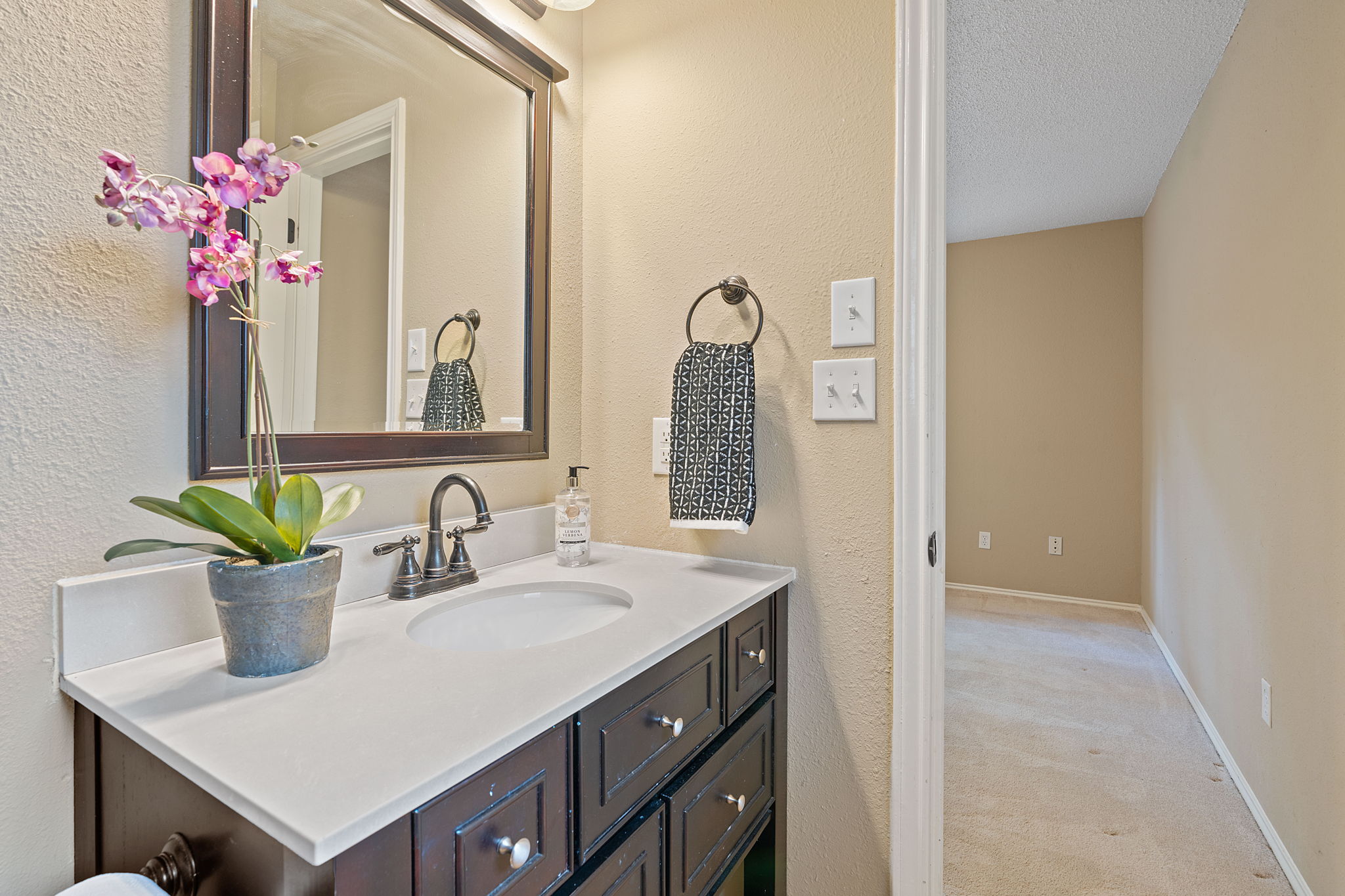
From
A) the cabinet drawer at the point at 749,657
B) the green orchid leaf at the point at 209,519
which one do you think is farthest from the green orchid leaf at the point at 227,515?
the cabinet drawer at the point at 749,657

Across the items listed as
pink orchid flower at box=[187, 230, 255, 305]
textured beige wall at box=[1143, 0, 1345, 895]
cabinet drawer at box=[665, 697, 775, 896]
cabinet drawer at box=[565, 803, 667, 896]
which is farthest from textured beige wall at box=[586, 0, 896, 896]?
textured beige wall at box=[1143, 0, 1345, 895]

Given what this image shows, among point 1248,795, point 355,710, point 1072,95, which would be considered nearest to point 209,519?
point 355,710

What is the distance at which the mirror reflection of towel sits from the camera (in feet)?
3.73

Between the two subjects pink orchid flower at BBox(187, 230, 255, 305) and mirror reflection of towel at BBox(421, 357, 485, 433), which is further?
mirror reflection of towel at BBox(421, 357, 485, 433)

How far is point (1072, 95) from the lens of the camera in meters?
2.41

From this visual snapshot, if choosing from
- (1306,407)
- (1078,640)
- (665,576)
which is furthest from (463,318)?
(1078,640)

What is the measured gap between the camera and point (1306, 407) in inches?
58.1

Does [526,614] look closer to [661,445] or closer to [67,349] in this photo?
[661,445]

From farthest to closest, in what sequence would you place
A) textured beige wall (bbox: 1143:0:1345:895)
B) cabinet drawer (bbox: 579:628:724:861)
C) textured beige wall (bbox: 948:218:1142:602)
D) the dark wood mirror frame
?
textured beige wall (bbox: 948:218:1142:602) < textured beige wall (bbox: 1143:0:1345:895) < the dark wood mirror frame < cabinet drawer (bbox: 579:628:724:861)

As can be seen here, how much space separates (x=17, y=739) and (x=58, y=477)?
29cm

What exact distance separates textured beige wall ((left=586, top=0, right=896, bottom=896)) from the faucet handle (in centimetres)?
49

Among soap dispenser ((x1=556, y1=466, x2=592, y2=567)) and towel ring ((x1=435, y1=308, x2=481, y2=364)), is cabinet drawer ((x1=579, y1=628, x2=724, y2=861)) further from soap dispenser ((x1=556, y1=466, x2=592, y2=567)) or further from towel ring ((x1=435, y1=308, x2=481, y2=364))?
towel ring ((x1=435, y1=308, x2=481, y2=364))

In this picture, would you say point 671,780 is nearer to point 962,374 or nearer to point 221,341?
point 221,341

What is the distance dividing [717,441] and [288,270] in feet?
2.38
